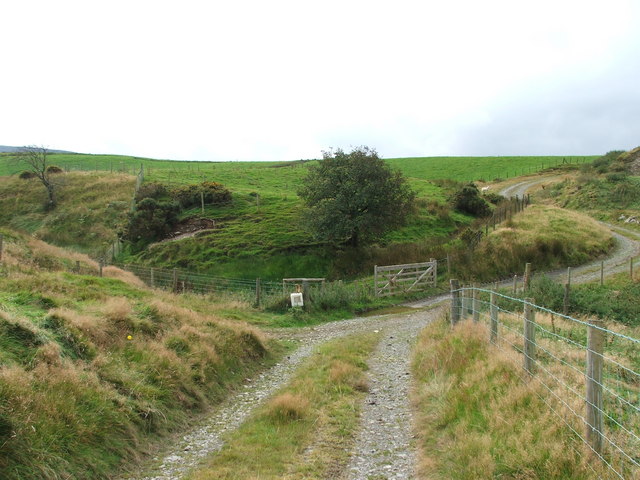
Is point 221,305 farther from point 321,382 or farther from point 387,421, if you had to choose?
point 387,421

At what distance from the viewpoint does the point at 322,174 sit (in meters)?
37.9

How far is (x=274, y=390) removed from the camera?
10.5 m

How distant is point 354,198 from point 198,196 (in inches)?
815

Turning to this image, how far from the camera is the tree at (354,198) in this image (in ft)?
117

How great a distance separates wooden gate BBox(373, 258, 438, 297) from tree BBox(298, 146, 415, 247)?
207 inches

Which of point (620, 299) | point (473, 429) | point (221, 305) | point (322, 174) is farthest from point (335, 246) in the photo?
point (473, 429)

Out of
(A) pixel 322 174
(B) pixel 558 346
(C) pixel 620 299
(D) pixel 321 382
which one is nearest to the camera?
(B) pixel 558 346

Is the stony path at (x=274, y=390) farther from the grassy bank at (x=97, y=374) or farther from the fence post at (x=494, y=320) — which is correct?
the fence post at (x=494, y=320)

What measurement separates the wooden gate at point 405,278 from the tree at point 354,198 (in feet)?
17.2

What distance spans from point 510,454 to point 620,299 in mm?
16672

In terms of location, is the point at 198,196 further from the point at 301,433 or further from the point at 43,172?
the point at 301,433

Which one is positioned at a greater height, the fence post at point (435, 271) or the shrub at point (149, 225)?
the shrub at point (149, 225)

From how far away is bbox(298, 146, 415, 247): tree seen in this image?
35.7 metres

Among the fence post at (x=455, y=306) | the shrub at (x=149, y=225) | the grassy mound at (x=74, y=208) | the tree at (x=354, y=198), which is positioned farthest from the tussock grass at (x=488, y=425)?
the grassy mound at (x=74, y=208)
